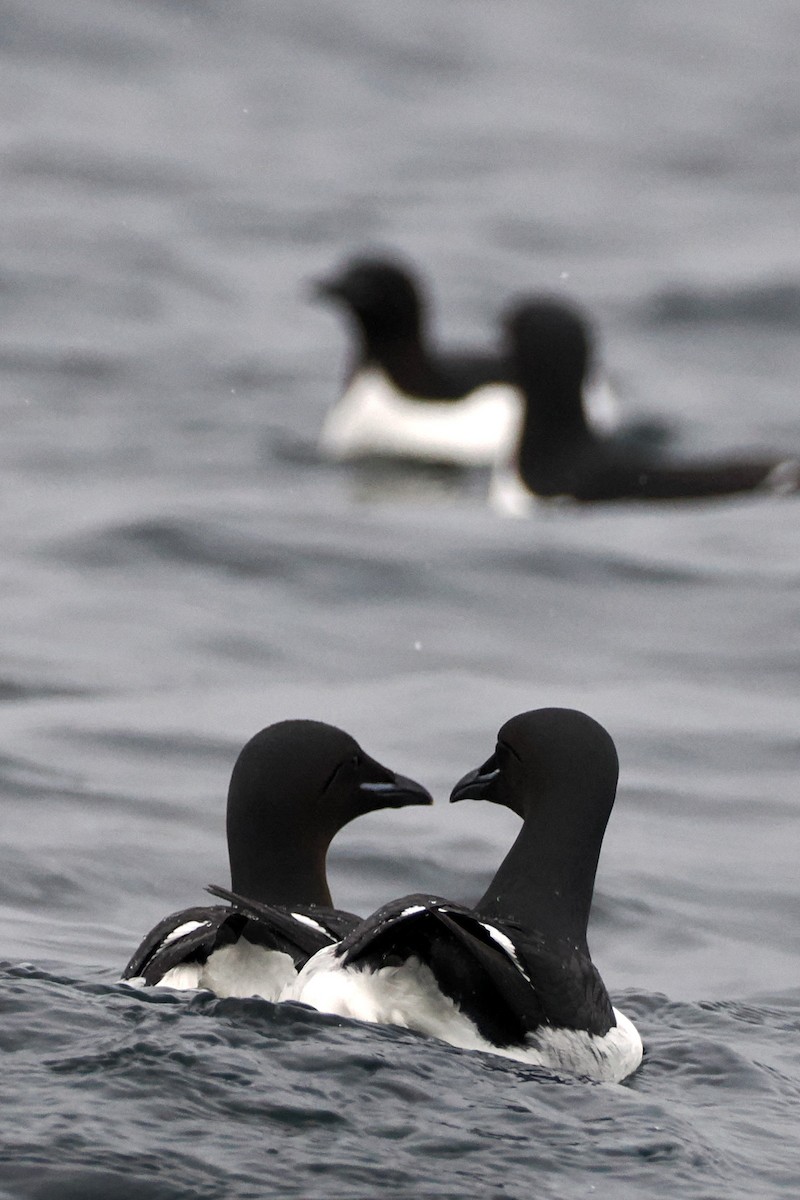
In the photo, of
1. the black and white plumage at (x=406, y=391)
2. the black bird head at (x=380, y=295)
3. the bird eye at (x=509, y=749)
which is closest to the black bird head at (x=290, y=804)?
the bird eye at (x=509, y=749)

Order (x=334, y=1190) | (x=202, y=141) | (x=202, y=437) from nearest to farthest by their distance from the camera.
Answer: (x=334, y=1190) < (x=202, y=437) < (x=202, y=141)

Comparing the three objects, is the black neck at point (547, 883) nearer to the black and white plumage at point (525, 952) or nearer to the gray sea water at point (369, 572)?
the black and white plumage at point (525, 952)

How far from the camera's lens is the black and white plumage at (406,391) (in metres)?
17.2

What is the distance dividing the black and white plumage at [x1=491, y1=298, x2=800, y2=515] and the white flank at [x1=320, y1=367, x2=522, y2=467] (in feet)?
1.71

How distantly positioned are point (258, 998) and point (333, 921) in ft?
1.90

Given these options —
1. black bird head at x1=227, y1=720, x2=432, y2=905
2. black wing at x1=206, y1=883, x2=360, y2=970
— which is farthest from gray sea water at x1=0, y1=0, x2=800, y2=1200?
black bird head at x1=227, y1=720, x2=432, y2=905

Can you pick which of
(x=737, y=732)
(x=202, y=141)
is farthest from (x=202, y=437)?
(x=202, y=141)

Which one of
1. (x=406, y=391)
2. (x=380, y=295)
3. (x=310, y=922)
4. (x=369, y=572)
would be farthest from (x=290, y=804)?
(x=380, y=295)

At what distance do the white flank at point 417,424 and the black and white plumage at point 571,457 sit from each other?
1.71 ft

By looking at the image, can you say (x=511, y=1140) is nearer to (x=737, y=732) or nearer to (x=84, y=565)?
(x=737, y=732)

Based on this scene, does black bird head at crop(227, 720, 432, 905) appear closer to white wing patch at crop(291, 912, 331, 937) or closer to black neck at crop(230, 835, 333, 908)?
black neck at crop(230, 835, 333, 908)

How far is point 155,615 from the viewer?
12.3 m

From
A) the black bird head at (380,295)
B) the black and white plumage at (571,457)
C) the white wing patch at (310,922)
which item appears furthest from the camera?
the black bird head at (380,295)

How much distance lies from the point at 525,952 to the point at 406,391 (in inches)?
477
